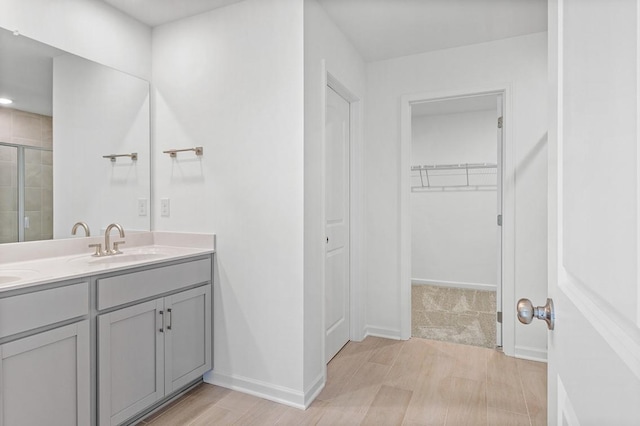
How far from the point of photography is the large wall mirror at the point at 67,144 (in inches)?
76.2

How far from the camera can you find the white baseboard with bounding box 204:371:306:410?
7.04ft

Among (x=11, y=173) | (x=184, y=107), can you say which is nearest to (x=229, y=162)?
(x=184, y=107)

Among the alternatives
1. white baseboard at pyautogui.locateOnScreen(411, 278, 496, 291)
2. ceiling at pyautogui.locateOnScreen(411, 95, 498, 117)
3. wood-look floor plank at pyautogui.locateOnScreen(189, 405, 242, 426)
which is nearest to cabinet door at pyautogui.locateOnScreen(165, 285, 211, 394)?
wood-look floor plank at pyautogui.locateOnScreen(189, 405, 242, 426)

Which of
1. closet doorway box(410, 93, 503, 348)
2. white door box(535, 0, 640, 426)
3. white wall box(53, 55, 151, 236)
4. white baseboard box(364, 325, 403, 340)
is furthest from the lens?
closet doorway box(410, 93, 503, 348)

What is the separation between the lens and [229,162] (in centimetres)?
235

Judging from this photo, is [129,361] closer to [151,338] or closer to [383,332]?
[151,338]

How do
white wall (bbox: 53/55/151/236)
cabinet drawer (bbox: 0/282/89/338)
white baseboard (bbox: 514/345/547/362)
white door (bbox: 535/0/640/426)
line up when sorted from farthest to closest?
white baseboard (bbox: 514/345/547/362) < white wall (bbox: 53/55/151/236) < cabinet drawer (bbox: 0/282/89/338) < white door (bbox: 535/0/640/426)

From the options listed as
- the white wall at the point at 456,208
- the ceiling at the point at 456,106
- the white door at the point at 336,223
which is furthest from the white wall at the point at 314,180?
the white wall at the point at 456,208

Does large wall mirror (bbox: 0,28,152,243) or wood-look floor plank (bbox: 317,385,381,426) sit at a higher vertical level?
large wall mirror (bbox: 0,28,152,243)

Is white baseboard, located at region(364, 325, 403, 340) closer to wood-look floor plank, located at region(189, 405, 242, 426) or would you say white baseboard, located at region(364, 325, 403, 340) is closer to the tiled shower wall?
wood-look floor plank, located at region(189, 405, 242, 426)

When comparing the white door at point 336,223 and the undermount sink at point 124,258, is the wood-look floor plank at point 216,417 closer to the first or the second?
the white door at point 336,223

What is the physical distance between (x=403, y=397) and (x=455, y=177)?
3594mm

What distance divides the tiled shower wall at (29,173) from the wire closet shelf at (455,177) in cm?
436

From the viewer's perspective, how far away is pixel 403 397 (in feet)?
7.34
